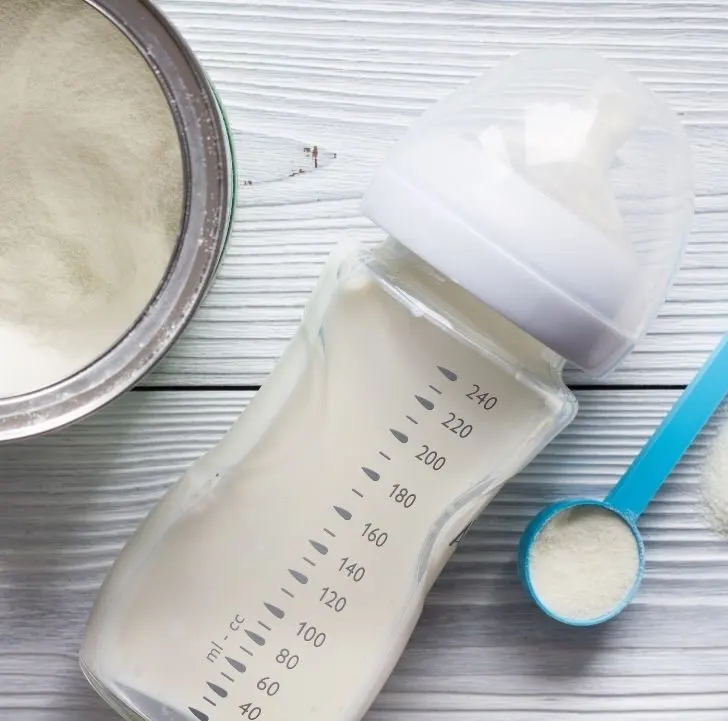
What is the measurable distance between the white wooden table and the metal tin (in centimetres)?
12

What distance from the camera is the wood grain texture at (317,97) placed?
537mm

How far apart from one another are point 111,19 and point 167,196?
0.08 meters

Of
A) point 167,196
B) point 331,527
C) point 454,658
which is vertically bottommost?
point 454,658

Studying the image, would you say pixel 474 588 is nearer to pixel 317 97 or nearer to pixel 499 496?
pixel 499 496

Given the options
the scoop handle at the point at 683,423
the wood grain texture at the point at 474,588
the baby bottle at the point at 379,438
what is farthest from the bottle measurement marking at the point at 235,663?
the scoop handle at the point at 683,423

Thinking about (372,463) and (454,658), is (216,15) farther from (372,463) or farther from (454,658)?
(454,658)

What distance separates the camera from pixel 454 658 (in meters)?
0.56

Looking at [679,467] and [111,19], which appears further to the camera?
[679,467]

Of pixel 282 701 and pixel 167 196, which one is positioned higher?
pixel 167 196

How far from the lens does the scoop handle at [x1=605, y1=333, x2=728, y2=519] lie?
54 cm

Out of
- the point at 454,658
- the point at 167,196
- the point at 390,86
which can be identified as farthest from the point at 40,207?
the point at 454,658

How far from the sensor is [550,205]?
39 centimetres

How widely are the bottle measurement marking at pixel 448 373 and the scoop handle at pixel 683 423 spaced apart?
0.15 m

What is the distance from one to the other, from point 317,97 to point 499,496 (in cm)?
26
